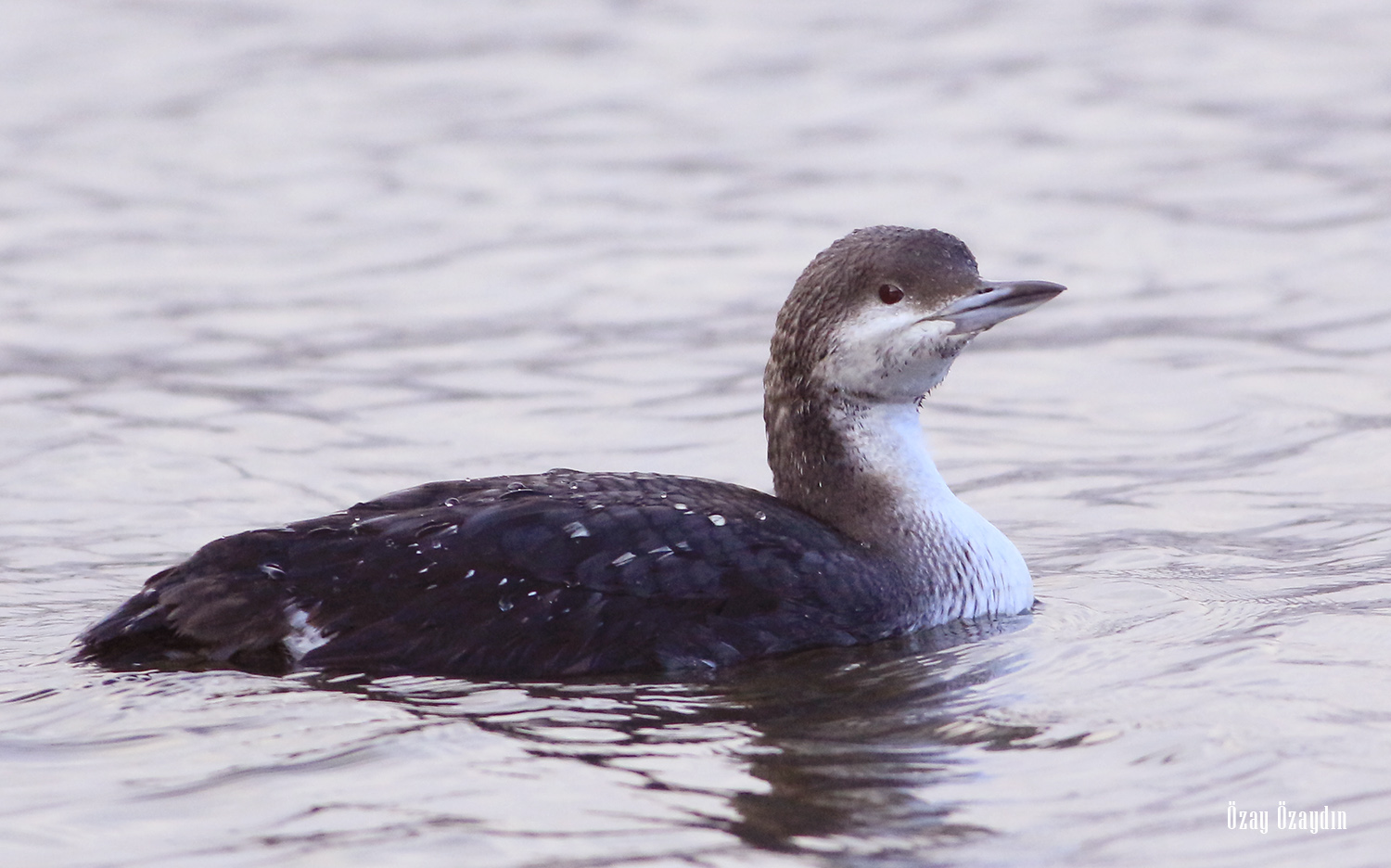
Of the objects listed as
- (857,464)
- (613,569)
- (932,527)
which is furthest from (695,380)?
(613,569)

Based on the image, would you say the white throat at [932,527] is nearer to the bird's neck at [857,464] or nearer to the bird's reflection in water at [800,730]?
the bird's neck at [857,464]

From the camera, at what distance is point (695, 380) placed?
7637 mm

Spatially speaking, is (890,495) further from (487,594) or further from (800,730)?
(487,594)

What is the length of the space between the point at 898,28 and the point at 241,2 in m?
3.95

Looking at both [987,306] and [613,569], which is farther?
[987,306]

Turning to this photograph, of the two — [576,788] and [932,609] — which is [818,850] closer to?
[576,788]

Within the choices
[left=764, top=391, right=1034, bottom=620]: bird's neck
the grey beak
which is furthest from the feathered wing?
the grey beak

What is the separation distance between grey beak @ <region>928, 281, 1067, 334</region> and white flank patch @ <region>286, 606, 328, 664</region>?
1.64 m

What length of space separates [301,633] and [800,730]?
1134 millimetres

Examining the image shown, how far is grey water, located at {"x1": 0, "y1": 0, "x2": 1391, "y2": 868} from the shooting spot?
4.06 m

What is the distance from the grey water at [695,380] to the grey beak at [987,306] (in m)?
0.75

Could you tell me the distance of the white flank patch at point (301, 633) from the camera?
4.67 meters

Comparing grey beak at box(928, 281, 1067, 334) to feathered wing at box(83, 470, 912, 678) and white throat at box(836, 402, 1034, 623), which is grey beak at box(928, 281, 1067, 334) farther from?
feathered wing at box(83, 470, 912, 678)

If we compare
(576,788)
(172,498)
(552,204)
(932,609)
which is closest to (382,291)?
(552,204)
